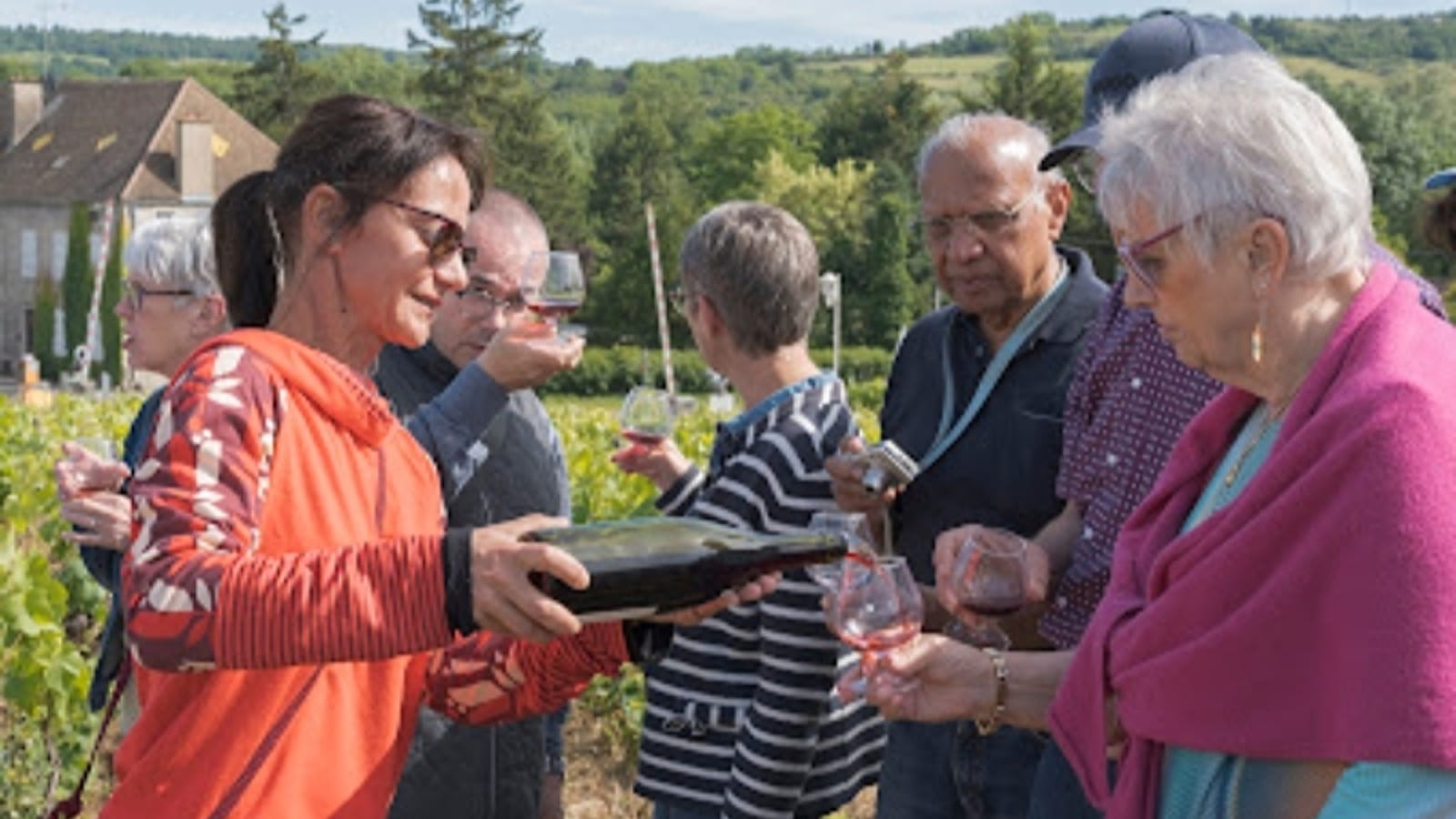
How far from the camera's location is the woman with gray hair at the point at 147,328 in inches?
152

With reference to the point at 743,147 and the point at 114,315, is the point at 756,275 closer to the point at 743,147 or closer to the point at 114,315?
the point at 114,315

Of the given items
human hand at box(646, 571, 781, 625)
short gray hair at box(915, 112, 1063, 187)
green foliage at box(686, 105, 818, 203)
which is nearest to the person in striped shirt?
short gray hair at box(915, 112, 1063, 187)

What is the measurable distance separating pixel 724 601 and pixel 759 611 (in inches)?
55.4

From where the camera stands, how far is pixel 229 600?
2121 mm

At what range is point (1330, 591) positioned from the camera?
2121 mm

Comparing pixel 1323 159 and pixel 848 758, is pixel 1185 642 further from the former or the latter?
pixel 848 758

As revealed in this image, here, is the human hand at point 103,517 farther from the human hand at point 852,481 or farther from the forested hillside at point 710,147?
the forested hillside at point 710,147

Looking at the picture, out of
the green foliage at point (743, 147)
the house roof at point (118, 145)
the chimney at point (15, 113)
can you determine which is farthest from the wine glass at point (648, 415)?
the green foliage at point (743, 147)

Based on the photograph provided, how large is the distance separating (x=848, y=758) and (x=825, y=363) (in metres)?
50.1

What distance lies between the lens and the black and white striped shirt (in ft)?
11.8

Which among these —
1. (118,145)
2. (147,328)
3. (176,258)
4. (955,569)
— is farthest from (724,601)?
(118,145)

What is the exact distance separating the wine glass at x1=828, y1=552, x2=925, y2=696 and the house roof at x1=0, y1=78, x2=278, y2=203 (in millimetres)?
57313

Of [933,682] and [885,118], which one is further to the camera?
[885,118]

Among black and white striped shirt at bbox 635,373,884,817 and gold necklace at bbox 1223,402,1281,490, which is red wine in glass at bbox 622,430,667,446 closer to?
black and white striped shirt at bbox 635,373,884,817
